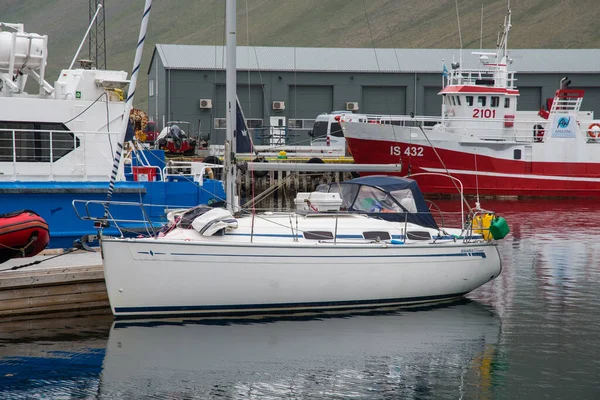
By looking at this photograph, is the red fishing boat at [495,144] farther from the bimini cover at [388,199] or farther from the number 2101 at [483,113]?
the bimini cover at [388,199]

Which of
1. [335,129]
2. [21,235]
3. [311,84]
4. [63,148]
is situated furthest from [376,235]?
[311,84]

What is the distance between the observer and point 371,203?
1811 cm

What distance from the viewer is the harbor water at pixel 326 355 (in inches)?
507

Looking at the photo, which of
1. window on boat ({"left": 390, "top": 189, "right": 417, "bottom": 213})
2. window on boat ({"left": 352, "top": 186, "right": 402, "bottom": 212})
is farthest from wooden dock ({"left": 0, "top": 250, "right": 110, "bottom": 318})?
window on boat ({"left": 390, "top": 189, "right": 417, "bottom": 213})

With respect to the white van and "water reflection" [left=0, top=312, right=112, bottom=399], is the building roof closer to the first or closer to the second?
the white van

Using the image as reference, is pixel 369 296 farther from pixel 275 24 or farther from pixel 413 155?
pixel 275 24

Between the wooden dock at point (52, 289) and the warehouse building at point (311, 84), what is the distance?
43192mm

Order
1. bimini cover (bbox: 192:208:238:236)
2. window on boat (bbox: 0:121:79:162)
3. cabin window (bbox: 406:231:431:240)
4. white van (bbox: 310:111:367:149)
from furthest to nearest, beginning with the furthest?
white van (bbox: 310:111:367:149)
window on boat (bbox: 0:121:79:162)
cabin window (bbox: 406:231:431:240)
bimini cover (bbox: 192:208:238:236)

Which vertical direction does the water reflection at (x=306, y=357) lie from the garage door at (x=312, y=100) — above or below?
below

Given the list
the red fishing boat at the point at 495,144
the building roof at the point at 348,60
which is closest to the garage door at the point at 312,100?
the building roof at the point at 348,60

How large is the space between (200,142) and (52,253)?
35245 mm

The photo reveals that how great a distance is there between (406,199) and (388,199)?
39 centimetres

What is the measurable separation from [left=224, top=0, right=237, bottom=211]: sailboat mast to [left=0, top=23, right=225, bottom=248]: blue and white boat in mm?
3336

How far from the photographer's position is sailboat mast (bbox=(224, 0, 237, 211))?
17.1 meters
